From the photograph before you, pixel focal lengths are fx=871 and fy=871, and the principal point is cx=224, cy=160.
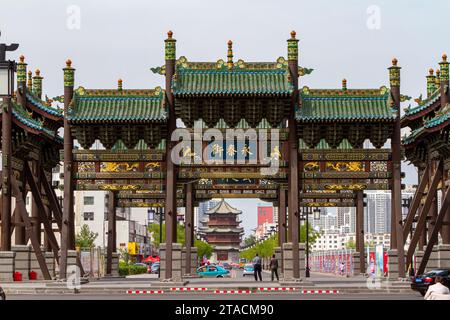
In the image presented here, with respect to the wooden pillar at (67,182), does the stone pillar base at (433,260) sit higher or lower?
lower

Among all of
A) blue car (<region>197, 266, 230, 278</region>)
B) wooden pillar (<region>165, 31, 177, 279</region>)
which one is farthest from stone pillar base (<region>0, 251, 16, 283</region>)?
blue car (<region>197, 266, 230, 278</region>)

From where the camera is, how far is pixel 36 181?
45.0 meters

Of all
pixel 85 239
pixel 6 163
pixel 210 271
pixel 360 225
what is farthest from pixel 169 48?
pixel 85 239

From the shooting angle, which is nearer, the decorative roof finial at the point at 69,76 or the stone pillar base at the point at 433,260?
the decorative roof finial at the point at 69,76

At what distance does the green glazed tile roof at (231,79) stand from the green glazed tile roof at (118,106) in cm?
Answer: 138

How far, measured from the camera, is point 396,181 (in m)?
38.6

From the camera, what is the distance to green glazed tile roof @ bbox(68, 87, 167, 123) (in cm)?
3822

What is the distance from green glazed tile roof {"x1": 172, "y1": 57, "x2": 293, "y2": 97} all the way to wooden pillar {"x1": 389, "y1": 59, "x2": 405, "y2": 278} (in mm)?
4799

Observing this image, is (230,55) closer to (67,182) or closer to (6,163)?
(67,182)

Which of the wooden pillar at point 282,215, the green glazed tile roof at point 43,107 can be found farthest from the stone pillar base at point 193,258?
the green glazed tile roof at point 43,107

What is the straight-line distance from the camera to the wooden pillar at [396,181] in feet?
126

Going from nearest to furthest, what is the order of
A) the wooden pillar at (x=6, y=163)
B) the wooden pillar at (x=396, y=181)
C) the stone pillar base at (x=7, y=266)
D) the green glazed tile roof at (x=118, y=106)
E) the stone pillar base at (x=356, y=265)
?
the green glazed tile roof at (x=118, y=106) < the wooden pillar at (x=396, y=181) < the wooden pillar at (x=6, y=163) < the stone pillar base at (x=7, y=266) < the stone pillar base at (x=356, y=265)

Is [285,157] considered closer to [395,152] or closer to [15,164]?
[395,152]

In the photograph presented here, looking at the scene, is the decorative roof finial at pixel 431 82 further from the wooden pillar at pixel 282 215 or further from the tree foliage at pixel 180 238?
the tree foliage at pixel 180 238
